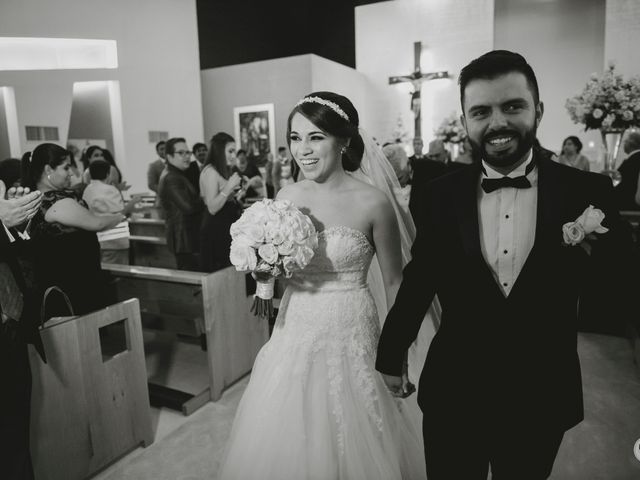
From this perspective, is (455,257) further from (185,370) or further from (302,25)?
(302,25)

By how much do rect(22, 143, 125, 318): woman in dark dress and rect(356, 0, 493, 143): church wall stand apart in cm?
943

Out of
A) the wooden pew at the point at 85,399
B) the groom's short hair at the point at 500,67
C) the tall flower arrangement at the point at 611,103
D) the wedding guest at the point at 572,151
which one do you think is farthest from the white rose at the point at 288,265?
the wedding guest at the point at 572,151

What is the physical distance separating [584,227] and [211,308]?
2815 millimetres

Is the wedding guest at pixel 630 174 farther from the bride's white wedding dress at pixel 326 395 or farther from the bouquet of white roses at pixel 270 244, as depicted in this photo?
the bouquet of white roses at pixel 270 244

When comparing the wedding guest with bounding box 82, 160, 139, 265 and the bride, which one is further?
the wedding guest with bounding box 82, 160, 139, 265

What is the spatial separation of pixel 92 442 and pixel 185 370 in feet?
5.21

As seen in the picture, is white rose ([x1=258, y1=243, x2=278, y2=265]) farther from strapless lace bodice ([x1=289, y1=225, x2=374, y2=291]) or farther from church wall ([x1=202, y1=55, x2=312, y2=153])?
church wall ([x1=202, y1=55, x2=312, y2=153])

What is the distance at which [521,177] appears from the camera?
145 cm

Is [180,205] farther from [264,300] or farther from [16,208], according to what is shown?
[264,300]

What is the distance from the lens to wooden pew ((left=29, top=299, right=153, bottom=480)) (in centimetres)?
246

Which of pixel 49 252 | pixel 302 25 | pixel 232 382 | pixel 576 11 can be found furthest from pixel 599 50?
pixel 49 252

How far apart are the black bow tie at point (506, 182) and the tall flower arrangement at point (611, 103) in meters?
4.30

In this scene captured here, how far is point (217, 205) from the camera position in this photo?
4457 mm

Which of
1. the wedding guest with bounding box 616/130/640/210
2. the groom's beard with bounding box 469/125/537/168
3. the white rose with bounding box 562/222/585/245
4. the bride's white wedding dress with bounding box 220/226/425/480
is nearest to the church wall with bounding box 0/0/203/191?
the bride's white wedding dress with bounding box 220/226/425/480
